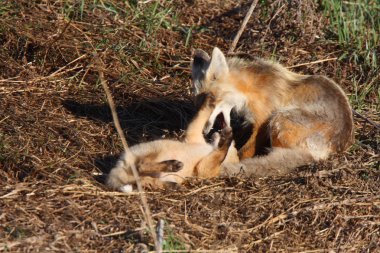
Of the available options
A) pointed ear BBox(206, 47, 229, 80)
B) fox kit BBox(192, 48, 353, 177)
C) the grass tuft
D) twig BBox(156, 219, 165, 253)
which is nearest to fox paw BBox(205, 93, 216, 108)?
fox kit BBox(192, 48, 353, 177)

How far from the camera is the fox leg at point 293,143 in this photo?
23.9ft

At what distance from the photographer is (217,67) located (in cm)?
791

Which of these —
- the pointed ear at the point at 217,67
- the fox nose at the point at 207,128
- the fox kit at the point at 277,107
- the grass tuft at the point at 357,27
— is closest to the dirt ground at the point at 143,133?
the grass tuft at the point at 357,27

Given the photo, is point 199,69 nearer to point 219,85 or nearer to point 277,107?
point 219,85

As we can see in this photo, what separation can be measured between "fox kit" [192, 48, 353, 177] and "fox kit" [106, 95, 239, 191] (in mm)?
277

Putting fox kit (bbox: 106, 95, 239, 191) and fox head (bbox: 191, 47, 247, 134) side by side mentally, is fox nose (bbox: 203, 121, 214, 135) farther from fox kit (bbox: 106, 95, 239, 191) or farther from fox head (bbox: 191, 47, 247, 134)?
fox head (bbox: 191, 47, 247, 134)

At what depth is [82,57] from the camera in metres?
8.97

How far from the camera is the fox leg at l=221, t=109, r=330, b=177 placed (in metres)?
7.27

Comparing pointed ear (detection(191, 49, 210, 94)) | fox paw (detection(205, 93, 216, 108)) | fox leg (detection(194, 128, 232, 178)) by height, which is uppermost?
pointed ear (detection(191, 49, 210, 94))

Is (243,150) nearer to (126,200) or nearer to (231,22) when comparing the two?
(126,200)

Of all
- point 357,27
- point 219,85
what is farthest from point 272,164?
point 357,27

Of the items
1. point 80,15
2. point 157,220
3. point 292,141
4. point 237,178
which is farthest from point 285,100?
point 80,15

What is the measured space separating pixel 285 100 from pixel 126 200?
2388 mm

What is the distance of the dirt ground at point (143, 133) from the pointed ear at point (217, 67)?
69cm
